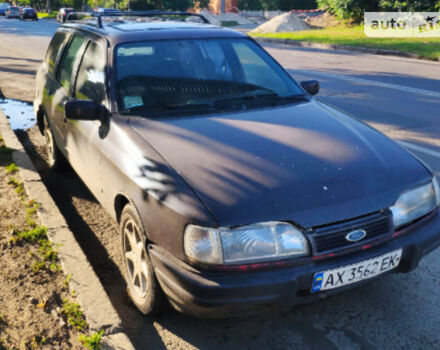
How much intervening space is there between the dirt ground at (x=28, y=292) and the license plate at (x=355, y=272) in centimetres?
133

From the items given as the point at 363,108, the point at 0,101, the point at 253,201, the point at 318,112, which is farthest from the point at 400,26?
the point at 253,201

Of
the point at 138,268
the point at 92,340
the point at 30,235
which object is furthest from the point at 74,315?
the point at 30,235

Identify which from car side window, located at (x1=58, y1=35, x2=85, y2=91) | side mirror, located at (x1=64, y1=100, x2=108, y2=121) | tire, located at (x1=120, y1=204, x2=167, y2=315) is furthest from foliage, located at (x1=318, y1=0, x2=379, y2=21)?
tire, located at (x1=120, y1=204, x2=167, y2=315)

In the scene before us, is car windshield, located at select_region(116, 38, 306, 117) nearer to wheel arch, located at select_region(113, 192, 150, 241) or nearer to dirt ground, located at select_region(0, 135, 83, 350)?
wheel arch, located at select_region(113, 192, 150, 241)

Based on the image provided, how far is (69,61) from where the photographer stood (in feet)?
14.3

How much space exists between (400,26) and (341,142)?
72.8 ft

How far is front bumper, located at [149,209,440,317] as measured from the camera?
2.23 meters

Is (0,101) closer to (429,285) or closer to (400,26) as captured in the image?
(429,285)

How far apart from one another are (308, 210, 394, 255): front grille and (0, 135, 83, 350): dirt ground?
1395 millimetres

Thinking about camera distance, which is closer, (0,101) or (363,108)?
(363,108)

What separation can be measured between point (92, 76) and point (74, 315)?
1.84 m

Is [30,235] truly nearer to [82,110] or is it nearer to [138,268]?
[82,110]

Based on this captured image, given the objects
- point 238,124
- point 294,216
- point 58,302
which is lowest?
point 58,302

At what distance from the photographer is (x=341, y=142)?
292 centimetres
